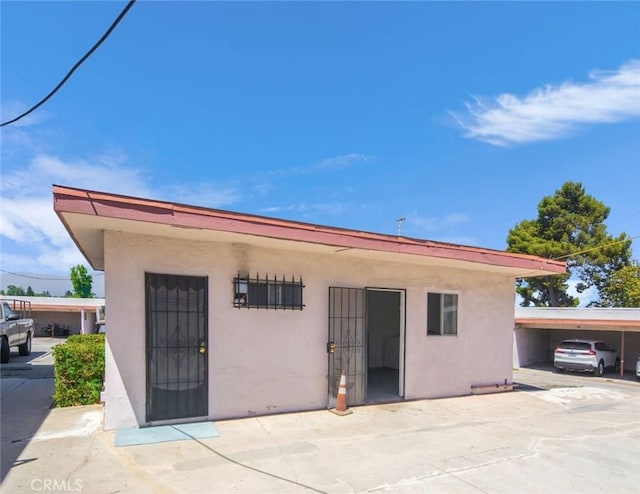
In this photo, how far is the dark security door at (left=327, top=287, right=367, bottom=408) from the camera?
8078 mm

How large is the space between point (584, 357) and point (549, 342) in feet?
20.6

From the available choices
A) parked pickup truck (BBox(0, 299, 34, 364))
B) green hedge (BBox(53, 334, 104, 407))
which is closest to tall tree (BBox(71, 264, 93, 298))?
parked pickup truck (BBox(0, 299, 34, 364))

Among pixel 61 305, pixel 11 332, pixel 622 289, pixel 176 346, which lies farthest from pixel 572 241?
pixel 61 305

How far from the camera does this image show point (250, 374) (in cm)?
722

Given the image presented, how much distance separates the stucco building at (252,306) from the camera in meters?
6.21

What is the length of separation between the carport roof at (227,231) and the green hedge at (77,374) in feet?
6.35

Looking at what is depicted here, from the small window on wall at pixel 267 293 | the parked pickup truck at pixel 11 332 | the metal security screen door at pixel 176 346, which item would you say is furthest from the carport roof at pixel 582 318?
the parked pickup truck at pixel 11 332

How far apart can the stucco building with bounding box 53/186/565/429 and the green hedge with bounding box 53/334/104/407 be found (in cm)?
180

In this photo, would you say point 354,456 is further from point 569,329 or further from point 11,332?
point 569,329

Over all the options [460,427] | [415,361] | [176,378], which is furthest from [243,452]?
[415,361]

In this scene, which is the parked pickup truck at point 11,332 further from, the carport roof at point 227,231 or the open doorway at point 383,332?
the open doorway at point 383,332

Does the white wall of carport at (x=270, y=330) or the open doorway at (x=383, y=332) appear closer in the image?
the white wall of carport at (x=270, y=330)

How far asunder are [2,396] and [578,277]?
32.1 m

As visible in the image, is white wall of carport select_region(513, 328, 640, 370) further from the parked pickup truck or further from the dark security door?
the parked pickup truck
